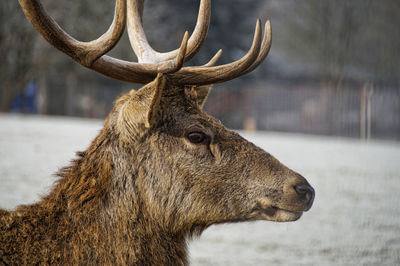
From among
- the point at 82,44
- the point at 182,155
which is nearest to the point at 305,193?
the point at 182,155

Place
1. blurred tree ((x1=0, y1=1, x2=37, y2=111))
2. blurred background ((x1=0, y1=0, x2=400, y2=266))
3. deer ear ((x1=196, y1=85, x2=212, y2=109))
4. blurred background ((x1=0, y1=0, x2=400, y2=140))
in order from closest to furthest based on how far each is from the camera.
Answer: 1. deer ear ((x1=196, y1=85, x2=212, y2=109))
2. blurred background ((x1=0, y1=0, x2=400, y2=266))
3. blurred background ((x1=0, y1=0, x2=400, y2=140))
4. blurred tree ((x1=0, y1=1, x2=37, y2=111))

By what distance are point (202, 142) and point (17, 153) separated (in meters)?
7.91

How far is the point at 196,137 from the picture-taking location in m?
3.30

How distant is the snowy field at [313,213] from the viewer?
17.6 feet

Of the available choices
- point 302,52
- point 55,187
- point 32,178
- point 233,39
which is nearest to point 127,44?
point 233,39

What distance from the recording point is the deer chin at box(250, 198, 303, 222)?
3254mm

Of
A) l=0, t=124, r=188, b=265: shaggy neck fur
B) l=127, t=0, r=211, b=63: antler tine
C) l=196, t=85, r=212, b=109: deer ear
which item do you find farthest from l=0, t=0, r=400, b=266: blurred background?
l=0, t=124, r=188, b=265: shaggy neck fur

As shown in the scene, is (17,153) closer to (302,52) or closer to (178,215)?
(178,215)

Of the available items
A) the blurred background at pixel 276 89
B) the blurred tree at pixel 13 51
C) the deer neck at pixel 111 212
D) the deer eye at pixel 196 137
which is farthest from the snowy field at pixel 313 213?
the blurred tree at pixel 13 51

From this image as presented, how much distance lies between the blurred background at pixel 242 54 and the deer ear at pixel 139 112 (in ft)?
67.4

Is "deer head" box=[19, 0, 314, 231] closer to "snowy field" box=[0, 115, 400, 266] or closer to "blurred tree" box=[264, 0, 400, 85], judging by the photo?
"snowy field" box=[0, 115, 400, 266]

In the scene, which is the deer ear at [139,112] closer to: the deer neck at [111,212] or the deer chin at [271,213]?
the deer neck at [111,212]

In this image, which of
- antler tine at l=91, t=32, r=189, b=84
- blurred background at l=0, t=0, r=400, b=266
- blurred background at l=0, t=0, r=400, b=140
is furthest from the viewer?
blurred background at l=0, t=0, r=400, b=140

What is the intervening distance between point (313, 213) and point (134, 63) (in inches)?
189
